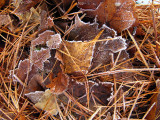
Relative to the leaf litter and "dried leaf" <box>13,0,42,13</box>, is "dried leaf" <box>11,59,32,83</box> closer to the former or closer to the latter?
the leaf litter

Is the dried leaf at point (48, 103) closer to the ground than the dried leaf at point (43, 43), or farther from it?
closer to the ground

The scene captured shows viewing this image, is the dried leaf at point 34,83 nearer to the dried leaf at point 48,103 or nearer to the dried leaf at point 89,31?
the dried leaf at point 48,103

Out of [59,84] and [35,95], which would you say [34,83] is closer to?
[35,95]

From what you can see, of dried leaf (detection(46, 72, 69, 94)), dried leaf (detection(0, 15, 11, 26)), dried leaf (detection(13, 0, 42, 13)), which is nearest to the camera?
dried leaf (detection(46, 72, 69, 94))

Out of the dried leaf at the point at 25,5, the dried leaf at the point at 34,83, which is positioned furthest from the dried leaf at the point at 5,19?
the dried leaf at the point at 34,83

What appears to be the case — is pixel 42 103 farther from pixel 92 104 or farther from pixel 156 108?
pixel 156 108

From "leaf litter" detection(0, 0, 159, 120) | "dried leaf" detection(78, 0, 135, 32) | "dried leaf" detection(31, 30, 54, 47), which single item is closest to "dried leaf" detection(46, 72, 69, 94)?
"leaf litter" detection(0, 0, 159, 120)
